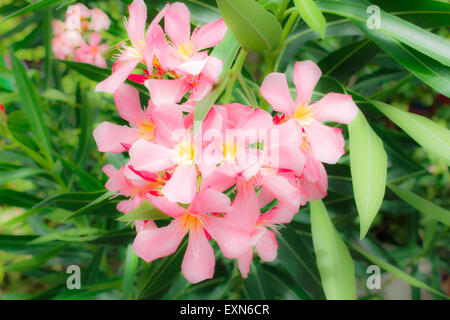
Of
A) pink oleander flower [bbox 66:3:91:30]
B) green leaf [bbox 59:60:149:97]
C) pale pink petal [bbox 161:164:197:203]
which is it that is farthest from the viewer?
pink oleander flower [bbox 66:3:91:30]

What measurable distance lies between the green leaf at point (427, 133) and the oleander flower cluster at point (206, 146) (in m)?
0.11

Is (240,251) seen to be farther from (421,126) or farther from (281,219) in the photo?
(421,126)

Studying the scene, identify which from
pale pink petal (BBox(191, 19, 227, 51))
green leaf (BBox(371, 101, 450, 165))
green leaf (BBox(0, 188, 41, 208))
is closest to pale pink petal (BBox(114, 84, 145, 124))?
pale pink petal (BBox(191, 19, 227, 51))

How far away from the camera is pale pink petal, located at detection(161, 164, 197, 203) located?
1.08 ft

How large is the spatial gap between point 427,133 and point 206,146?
29 centimetres

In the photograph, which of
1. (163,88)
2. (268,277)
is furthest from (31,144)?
(268,277)

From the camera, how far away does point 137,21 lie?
418 millimetres

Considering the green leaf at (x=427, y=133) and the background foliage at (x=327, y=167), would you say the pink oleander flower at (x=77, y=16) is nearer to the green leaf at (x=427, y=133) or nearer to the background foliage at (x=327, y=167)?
the background foliage at (x=327, y=167)

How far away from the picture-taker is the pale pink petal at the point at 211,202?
34cm

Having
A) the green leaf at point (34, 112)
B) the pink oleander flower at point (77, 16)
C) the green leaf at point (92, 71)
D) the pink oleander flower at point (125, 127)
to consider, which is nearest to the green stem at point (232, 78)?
the pink oleander flower at point (125, 127)

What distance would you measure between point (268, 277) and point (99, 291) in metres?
0.42

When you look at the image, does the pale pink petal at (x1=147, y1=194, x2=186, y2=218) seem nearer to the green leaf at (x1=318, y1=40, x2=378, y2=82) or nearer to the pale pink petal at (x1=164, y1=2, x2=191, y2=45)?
the pale pink petal at (x1=164, y1=2, x2=191, y2=45)

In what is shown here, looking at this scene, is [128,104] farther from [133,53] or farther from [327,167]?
[327,167]

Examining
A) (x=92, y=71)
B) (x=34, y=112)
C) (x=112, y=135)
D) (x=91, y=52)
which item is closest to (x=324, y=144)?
(x=112, y=135)
